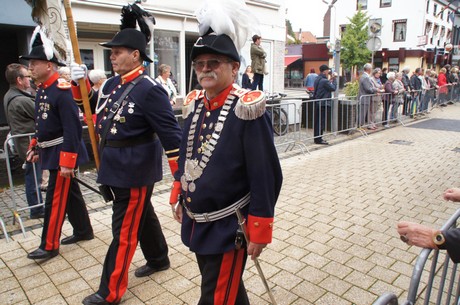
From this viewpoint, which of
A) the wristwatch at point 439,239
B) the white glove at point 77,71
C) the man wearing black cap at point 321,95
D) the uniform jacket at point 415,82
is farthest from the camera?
the uniform jacket at point 415,82

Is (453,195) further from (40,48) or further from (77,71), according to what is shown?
(40,48)

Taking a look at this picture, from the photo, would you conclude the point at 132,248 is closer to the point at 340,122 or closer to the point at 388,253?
the point at 388,253

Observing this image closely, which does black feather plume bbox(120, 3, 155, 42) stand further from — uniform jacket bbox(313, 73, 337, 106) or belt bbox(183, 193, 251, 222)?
uniform jacket bbox(313, 73, 337, 106)

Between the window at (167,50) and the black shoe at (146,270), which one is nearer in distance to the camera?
the black shoe at (146,270)

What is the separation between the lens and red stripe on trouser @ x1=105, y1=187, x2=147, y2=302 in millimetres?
3151

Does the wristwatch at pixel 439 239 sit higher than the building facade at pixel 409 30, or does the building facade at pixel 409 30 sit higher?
the building facade at pixel 409 30

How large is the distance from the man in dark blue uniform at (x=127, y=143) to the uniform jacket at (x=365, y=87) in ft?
29.5

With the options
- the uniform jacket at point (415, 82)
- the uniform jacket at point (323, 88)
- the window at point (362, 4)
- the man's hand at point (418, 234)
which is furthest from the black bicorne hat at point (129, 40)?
the window at point (362, 4)

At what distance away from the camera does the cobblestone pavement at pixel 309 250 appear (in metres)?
3.41

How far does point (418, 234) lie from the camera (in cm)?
211

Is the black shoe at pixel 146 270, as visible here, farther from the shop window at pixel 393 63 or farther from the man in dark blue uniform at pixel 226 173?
the shop window at pixel 393 63

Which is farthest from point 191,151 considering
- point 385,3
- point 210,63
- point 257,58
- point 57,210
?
point 385,3

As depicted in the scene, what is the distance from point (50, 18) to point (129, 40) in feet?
3.74

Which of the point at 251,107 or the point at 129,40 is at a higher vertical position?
the point at 129,40
